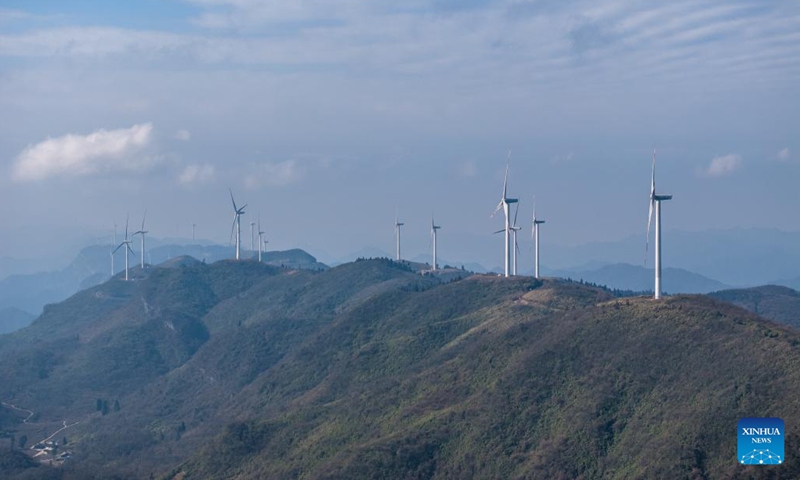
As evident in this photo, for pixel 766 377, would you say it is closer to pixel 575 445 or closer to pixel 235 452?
pixel 575 445

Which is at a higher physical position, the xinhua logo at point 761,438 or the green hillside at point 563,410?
the xinhua logo at point 761,438

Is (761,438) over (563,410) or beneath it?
over

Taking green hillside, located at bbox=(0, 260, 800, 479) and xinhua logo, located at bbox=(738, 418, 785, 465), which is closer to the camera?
xinhua logo, located at bbox=(738, 418, 785, 465)

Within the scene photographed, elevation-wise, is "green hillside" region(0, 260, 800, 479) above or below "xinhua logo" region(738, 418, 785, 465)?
below

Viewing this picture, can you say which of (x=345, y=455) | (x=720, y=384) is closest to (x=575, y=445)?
(x=720, y=384)

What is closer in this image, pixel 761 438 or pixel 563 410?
pixel 761 438

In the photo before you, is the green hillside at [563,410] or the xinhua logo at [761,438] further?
the green hillside at [563,410]

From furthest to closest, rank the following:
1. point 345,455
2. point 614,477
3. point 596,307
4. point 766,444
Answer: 1. point 596,307
2. point 345,455
3. point 614,477
4. point 766,444

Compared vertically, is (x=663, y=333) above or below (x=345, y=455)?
above
